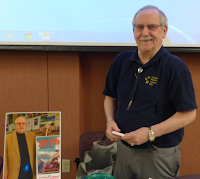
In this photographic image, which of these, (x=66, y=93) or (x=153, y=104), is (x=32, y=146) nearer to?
(x=153, y=104)

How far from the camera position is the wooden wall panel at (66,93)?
1.95 meters

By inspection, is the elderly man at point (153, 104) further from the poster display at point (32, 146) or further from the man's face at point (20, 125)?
the man's face at point (20, 125)

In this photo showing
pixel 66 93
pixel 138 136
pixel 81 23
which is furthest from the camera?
pixel 66 93

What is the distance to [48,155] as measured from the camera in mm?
844

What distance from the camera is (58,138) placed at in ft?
2.83

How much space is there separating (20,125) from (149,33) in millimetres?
803

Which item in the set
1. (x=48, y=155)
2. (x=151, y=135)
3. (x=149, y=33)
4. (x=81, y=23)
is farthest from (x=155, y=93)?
(x=81, y=23)

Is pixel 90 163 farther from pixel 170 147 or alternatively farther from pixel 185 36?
pixel 185 36

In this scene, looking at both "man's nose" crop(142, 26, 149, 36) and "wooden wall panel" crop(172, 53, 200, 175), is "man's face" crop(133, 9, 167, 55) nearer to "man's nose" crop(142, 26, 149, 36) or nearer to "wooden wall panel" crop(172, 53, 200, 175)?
"man's nose" crop(142, 26, 149, 36)

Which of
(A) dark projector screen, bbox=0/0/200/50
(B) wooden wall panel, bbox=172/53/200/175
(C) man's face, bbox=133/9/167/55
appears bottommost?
(B) wooden wall panel, bbox=172/53/200/175

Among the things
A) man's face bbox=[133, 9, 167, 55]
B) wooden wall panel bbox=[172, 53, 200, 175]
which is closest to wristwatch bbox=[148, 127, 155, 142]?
man's face bbox=[133, 9, 167, 55]

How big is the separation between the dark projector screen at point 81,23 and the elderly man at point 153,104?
718mm

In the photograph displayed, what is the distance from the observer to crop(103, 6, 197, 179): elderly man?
1038 mm

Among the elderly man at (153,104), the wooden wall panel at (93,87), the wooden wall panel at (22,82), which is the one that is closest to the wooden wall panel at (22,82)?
the wooden wall panel at (22,82)
